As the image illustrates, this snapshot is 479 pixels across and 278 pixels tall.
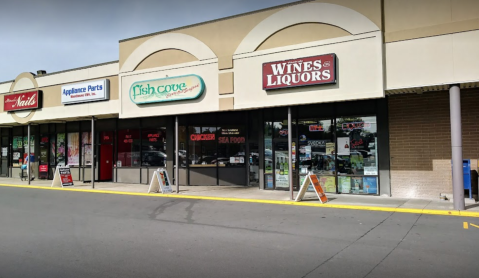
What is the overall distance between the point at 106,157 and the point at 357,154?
13.1 metres

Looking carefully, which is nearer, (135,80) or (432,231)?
(432,231)

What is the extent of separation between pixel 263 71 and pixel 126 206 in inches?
251

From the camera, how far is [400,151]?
491 inches

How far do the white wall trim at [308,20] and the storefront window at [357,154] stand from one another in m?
3.30

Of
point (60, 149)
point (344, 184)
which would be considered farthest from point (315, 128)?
point (60, 149)

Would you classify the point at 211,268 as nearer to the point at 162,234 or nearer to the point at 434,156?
the point at 162,234

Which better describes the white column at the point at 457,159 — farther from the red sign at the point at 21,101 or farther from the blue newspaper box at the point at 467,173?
the red sign at the point at 21,101

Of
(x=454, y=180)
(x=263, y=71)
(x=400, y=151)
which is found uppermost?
(x=263, y=71)

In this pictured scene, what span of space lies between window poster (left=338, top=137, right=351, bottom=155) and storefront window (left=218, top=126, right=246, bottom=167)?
15.3 feet

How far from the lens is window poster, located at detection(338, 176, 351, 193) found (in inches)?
528

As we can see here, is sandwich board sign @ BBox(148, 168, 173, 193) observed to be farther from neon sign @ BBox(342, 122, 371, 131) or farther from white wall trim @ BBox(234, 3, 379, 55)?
neon sign @ BBox(342, 122, 371, 131)

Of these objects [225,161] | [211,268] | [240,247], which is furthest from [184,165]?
[211,268]

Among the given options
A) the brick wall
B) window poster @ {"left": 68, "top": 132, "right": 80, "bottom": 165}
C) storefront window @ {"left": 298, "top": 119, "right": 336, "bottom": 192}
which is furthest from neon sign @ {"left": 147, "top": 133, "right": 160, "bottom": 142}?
the brick wall

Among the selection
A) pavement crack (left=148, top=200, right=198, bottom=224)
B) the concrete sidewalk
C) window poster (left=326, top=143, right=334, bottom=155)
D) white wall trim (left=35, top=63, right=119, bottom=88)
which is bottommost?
pavement crack (left=148, top=200, right=198, bottom=224)
